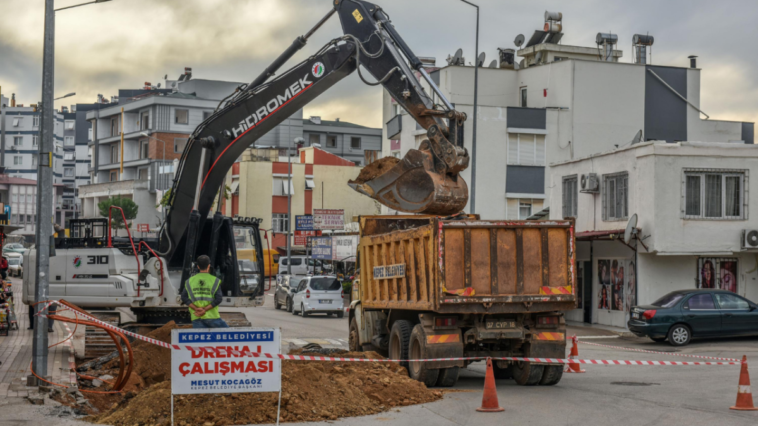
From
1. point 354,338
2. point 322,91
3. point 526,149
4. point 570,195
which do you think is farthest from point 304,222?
point 322,91

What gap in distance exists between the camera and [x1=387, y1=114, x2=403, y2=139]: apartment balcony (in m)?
44.1

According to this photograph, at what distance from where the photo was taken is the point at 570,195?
106 feet

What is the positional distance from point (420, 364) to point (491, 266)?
192 cm

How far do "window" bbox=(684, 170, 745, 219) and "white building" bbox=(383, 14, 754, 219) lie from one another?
12.8 m

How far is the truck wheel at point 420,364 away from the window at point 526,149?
28450 mm

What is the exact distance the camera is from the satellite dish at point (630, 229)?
26453 millimetres

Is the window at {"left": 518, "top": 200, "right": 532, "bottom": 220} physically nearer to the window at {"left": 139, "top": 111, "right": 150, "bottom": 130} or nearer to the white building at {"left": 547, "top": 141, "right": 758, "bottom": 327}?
the white building at {"left": 547, "top": 141, "right": 758, "bottom": 327}

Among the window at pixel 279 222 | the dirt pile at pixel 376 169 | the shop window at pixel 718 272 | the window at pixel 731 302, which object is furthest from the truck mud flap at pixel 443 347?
the window at pixel 279 222

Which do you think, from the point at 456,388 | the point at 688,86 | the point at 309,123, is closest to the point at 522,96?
the point at 688,86

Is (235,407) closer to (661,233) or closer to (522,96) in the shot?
(661,233)

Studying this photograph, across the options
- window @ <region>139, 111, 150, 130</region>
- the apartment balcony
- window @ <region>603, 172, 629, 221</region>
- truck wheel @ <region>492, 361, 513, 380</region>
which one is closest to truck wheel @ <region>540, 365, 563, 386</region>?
truck wheel @ <region>492, 361, 513, 380</region>

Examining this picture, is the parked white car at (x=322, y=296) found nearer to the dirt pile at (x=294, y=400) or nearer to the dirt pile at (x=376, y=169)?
the dirt pile at (x=376, y=169)

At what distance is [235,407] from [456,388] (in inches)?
177

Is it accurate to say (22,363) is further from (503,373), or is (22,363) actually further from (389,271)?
(503,373)
